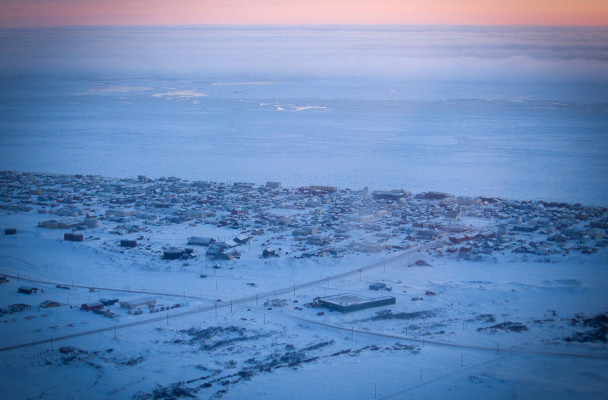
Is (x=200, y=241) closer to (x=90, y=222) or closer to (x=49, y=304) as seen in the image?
(x=90, y=222)

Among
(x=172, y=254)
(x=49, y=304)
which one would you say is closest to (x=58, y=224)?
(x=172, y=254)

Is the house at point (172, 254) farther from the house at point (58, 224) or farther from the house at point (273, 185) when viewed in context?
the house at point (273, 185)

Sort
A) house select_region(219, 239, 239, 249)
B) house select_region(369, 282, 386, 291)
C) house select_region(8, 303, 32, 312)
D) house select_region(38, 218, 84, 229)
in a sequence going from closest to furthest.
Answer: house select_region(8, 303, 32, 312) < house select_region(369, 282, 386, 291) < house select_region(219, 239, 239, 249) < house select_region(38, 218, 84, 229)

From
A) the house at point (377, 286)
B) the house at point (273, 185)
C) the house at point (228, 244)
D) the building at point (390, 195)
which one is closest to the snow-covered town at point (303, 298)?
the house at point (377, 286)

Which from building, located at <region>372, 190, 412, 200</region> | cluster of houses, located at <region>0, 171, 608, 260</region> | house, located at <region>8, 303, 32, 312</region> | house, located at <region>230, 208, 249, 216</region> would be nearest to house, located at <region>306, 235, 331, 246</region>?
cluster of houses, located at <region>0, 171, 608, 260</region>

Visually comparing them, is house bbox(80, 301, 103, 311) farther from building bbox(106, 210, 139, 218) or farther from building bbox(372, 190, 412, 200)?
building bbox(372, 190, 412, 200)
